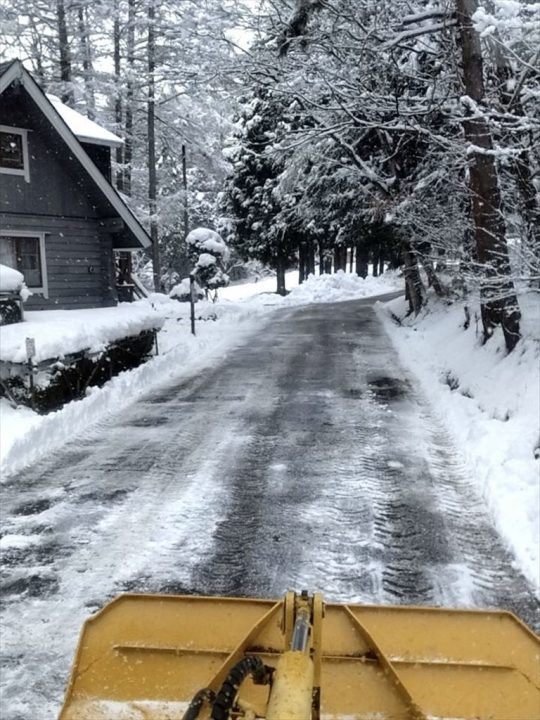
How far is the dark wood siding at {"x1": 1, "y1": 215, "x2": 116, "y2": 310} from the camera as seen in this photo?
18094mm

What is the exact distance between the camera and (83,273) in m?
19.4

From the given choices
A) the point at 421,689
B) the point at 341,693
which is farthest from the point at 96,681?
the point at 421,689

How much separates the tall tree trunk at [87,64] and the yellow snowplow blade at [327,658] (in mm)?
27883

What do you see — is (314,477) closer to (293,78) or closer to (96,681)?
(96,681)


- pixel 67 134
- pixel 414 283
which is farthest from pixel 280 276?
pixel 67 134

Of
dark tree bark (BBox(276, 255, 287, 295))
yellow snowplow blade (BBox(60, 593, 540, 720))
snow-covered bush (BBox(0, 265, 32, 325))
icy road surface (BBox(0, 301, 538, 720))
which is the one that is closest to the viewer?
yellow snowplow blade (BBox(60, 593, 540, 720))

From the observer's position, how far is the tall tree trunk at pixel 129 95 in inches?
1072

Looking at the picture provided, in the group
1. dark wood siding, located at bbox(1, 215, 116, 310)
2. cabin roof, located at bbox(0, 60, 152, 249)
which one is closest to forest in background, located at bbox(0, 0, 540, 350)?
cabin roof, located at bbox(0, 60, 152, 249)

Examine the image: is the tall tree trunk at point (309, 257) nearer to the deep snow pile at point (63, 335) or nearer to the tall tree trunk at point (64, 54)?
the tall tree trunk at point (64, 54)

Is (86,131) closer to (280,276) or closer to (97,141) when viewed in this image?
(97,141)

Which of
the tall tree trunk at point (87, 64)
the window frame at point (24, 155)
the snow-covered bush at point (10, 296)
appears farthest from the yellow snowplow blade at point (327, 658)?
the tall tree trunk at point (87, 64)

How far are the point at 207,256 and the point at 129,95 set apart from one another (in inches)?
320

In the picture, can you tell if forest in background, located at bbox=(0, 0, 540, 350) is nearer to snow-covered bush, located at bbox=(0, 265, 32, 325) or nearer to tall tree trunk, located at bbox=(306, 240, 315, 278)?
snow-covered bush, located at bbox=(0, 265, 32, 325)

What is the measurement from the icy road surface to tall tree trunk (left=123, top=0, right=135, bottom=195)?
20126 millimetres
